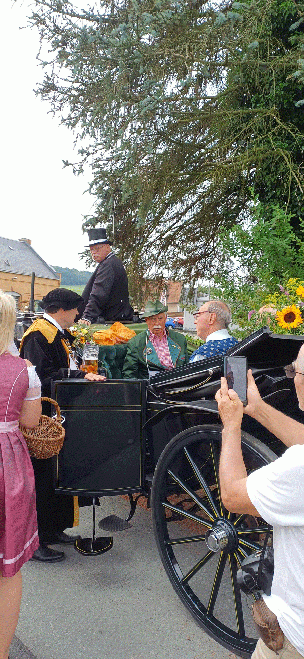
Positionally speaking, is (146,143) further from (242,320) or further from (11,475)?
(11,475)

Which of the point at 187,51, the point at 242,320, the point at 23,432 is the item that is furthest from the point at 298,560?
the point at 187,51

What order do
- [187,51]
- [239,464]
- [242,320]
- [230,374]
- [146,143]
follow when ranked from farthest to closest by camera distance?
1. [146,143]
2. [187,51]
3. [242,320]
4. [230,374]
5. [239,464]

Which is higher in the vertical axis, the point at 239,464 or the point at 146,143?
the point at 146,143

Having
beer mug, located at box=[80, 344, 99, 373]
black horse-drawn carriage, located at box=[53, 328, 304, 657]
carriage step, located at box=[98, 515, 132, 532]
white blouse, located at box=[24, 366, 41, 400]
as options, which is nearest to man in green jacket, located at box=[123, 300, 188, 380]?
beer mug, located at box=[80, 344, 99, 373]

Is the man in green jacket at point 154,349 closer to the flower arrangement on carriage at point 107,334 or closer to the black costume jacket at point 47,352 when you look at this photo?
the flower arrangement on carriage at point 107,334

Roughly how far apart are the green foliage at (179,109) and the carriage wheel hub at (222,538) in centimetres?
502

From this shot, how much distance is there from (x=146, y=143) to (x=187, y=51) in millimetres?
1219

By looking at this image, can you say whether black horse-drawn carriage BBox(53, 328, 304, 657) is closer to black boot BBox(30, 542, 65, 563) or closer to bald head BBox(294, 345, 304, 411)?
black boot BBox(30, 542, 65, 563)

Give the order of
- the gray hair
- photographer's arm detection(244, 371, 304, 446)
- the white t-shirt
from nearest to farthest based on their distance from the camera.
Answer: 1. the white t-shirt
2. photographer's arm detection(244, 371, 304, 446)
3. the gray hair

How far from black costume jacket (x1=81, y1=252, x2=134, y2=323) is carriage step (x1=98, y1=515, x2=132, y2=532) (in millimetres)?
2025

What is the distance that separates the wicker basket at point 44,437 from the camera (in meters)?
2.31

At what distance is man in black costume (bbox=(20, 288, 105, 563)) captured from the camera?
3.07 metres

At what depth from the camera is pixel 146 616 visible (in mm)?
2533

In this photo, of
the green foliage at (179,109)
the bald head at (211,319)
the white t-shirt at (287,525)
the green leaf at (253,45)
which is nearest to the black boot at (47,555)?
the bald head at (211,319)
